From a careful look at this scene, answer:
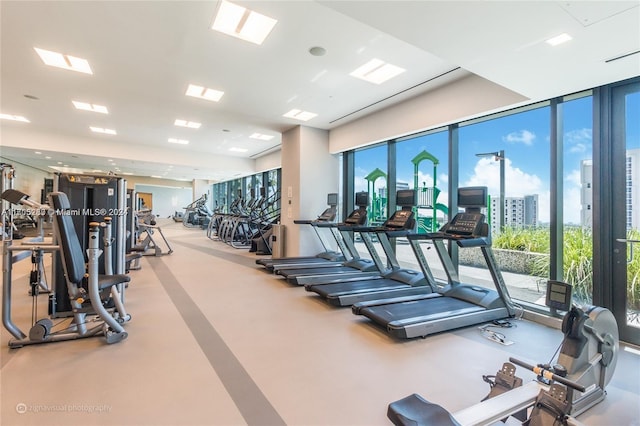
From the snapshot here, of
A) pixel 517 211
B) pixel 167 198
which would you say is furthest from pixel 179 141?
pixel 167 198

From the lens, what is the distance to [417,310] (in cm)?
338

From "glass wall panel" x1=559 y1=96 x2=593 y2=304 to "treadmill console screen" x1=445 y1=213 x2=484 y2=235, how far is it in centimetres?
104

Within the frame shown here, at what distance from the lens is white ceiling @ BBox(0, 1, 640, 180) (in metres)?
2.31

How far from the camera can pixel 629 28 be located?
2264 mm

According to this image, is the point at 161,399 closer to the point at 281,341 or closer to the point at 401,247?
the point at 281,341

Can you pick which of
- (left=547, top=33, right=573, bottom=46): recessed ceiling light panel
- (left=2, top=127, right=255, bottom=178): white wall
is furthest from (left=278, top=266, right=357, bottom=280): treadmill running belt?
(left=2, top=127, right=255, bottom=178): white wall

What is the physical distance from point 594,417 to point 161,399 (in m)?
2.79

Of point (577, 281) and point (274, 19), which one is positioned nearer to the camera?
point (274, 19)

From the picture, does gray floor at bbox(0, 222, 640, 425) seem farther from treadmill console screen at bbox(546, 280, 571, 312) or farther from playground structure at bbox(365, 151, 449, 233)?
playground structure at bbox(365, 151, 449, 233)

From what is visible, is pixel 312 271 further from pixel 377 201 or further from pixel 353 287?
pixel 377 201

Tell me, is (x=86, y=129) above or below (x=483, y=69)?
above

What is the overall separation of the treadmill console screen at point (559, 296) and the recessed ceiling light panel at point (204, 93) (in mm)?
5250

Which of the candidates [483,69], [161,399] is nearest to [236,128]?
[483,69]

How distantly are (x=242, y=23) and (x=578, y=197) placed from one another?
429cm
